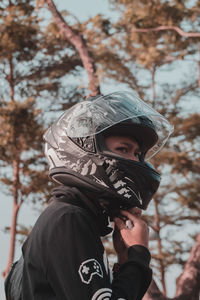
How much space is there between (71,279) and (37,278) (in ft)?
0.51

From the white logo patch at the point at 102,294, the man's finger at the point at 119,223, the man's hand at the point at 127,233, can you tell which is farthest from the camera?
the man's finger at the point at 119,223

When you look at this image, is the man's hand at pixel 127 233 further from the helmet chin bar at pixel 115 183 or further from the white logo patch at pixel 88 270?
the white logo patch at pixel 88 270

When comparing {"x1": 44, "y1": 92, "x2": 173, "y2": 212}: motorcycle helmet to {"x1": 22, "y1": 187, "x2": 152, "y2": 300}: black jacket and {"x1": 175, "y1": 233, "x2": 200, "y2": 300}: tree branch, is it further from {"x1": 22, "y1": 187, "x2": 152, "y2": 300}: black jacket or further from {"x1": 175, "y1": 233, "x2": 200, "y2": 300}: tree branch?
{"x1": 175, "y1": 233, "x2": 200, "y2": 300}: tree branch

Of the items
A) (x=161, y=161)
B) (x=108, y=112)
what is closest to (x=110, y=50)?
(x=161, y=161)

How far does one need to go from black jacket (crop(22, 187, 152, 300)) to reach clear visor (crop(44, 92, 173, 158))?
0.51m

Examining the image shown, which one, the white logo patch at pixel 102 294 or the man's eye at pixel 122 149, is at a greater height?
the man's eye at pixel 122 149

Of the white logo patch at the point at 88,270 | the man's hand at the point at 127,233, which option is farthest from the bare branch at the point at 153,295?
the white logo patch at the point at 88,270

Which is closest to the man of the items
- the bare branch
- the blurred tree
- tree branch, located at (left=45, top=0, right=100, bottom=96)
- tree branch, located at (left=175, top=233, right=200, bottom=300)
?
the bare branch

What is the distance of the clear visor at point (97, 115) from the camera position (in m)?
2.50

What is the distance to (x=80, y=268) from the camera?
75.4 inches

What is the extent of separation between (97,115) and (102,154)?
0.79 feet

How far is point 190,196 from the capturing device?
64.0 ft

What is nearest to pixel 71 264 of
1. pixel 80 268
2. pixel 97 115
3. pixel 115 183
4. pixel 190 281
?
pixel 80 268

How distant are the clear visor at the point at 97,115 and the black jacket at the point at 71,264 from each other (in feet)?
1.68
